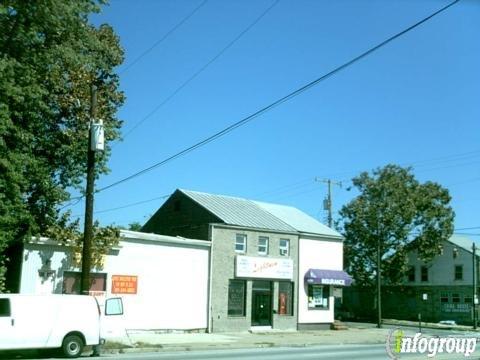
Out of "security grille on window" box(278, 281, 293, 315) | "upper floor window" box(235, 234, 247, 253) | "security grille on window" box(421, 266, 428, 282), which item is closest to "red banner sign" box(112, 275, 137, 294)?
"upper floor window" box(235, 234, 247, 253)

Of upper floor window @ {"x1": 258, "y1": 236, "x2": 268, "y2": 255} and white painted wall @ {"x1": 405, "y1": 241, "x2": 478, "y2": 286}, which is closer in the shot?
upper floor window @ {"x1": 258, "y1": 236, "x2": 268, "y2": 255}

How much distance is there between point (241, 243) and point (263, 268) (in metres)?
1.97

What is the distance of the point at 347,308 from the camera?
218 ft

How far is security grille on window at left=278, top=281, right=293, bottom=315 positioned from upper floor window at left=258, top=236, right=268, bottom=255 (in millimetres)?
2081

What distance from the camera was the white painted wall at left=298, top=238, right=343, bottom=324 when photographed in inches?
1496

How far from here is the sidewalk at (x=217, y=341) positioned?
23.7 metres

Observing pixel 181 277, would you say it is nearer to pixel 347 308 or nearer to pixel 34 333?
pixel 34 333

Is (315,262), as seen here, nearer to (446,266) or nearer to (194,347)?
(194,347)

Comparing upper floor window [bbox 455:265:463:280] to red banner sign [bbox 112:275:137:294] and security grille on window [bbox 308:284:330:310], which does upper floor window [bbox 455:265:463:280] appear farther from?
red banner sign [bbox 112:275:137:294]

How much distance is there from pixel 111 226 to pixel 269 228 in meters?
11.0

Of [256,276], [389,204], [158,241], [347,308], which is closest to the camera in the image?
[158,241]

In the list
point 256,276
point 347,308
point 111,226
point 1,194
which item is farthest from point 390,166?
point 1,194

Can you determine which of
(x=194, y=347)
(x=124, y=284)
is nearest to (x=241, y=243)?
(x=124, y=284)

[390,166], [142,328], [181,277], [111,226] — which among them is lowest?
[142,328]
